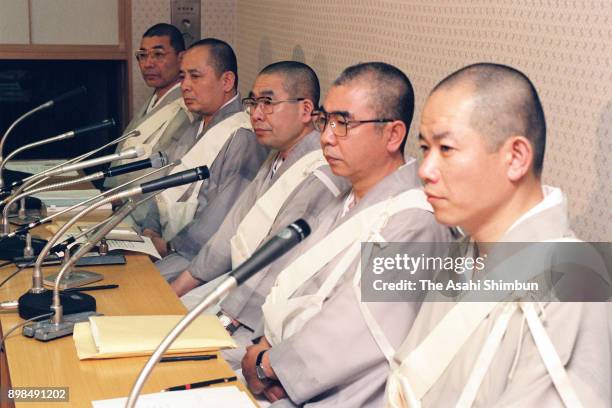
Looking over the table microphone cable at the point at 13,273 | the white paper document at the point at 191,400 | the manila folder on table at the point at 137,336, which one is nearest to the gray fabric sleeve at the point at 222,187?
the table microphone cable at the point at 13,273

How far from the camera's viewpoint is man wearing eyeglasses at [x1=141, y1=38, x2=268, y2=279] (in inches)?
156

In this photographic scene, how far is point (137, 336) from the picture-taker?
2.29m

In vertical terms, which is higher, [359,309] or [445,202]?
[445,202]

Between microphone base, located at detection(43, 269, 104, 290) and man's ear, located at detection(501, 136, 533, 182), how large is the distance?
1.47 metres

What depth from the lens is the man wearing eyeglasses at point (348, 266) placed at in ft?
7.94

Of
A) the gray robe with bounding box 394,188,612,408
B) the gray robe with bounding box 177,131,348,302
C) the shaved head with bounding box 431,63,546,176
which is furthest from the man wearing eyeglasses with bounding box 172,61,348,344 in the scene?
the gray robe with bounding box 394,188,612,408

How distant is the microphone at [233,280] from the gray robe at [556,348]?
19.8 inches

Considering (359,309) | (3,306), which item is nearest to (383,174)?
(359,309)

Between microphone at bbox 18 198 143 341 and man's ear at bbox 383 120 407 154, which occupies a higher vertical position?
man's ear at bbox 383 120 407 154

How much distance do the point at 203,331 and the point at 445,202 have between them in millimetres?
738

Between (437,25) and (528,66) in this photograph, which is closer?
(528,66)

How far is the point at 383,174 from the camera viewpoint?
2689 millimetres

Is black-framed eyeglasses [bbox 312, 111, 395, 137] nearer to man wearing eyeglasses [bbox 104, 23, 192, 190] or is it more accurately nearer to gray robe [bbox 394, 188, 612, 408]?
gray robe [bbox 394, 188, 612, 408]

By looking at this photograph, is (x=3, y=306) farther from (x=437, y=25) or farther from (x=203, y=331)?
(x=437, y=25)
